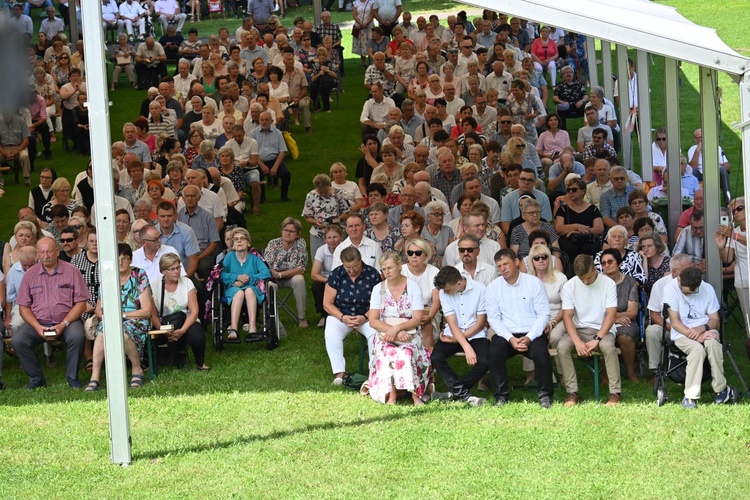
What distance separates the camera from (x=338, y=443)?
861 cm

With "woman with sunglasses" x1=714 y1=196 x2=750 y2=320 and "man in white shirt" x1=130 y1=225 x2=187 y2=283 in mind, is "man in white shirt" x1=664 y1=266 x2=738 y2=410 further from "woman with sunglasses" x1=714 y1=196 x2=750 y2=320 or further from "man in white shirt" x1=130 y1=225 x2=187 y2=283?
"man in white shirt" x1=130 y1=225 x2=187 y2=283

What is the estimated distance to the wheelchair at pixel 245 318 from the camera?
1122cm

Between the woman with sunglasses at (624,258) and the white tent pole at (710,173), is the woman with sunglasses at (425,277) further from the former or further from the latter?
the white tent pole at (710,173)

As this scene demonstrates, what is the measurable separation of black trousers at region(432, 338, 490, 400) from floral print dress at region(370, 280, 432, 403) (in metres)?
0.10

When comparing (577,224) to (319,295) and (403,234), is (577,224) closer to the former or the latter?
(403,234)

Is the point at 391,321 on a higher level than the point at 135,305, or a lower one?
lower

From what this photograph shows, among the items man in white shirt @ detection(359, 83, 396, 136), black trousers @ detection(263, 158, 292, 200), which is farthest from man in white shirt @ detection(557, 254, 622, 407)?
man in white shirt @ detection(359, 83, 396, 136)

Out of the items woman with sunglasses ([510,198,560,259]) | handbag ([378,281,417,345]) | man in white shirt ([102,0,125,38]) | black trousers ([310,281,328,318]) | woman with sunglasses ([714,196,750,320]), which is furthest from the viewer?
man in white shirt ([102,0,125,38])

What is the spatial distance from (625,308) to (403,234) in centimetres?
244

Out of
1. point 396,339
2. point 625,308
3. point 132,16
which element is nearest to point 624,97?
point 625,308

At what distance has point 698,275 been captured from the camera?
31.2ft

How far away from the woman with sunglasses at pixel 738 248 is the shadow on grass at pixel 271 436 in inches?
121

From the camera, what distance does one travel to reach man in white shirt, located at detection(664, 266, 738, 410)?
927cm

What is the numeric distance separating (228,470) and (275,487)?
48 centimetres
